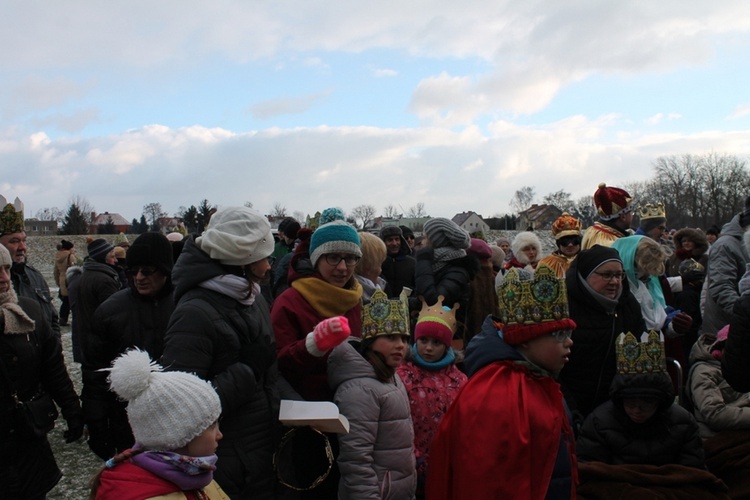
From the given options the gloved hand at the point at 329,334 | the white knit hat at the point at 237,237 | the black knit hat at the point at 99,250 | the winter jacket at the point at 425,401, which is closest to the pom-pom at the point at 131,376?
the white knit hat at the point at 237,237

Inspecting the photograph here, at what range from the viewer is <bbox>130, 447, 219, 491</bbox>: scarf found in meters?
1.99

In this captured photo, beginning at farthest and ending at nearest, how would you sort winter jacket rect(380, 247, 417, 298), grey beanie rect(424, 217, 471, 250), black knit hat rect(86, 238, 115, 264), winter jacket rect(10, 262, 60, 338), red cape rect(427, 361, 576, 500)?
winter jacket rect(380, 247, 417, 298) → black knit hat rect(86, 238, 115, 264) → grey beanie rect(424, 217, 471, 250) → winter jacket rect(10, 262, 60, 338) → red cape rect(427, 361, 576, 500)

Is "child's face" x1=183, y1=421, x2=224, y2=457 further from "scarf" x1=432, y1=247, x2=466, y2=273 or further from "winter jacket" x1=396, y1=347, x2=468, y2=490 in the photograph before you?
"scarf" x1=432, y1=247, x2=466, y2=273

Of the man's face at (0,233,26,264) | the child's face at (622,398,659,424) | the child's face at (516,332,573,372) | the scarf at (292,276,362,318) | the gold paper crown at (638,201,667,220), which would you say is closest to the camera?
the child's face at (516,332,573,372)

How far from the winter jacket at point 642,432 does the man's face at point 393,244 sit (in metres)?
4.10

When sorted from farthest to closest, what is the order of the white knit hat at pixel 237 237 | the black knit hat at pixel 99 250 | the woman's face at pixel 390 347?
the black knit hat at pixel 99 250 < the woman's face at pixel 390 347 < the white knit hat at pixel 237 237

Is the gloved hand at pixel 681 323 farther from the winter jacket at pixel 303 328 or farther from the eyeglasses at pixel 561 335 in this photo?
the winter jacket at pixel 303 328

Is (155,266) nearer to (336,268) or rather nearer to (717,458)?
(336,268)

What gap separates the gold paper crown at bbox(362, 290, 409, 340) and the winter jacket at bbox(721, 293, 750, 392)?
1774mm


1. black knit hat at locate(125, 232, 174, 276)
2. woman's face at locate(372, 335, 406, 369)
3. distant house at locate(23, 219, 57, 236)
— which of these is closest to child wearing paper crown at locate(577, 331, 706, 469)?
woman's face at locate(372, 335, 406, 369)

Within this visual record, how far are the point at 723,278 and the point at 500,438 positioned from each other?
13.8 feet

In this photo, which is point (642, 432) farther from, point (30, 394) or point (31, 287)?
point (31, 287)

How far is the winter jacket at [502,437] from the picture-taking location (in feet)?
8.41

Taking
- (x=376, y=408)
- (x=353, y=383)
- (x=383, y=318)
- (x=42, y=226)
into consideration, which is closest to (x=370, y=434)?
(x=376, y=408)
